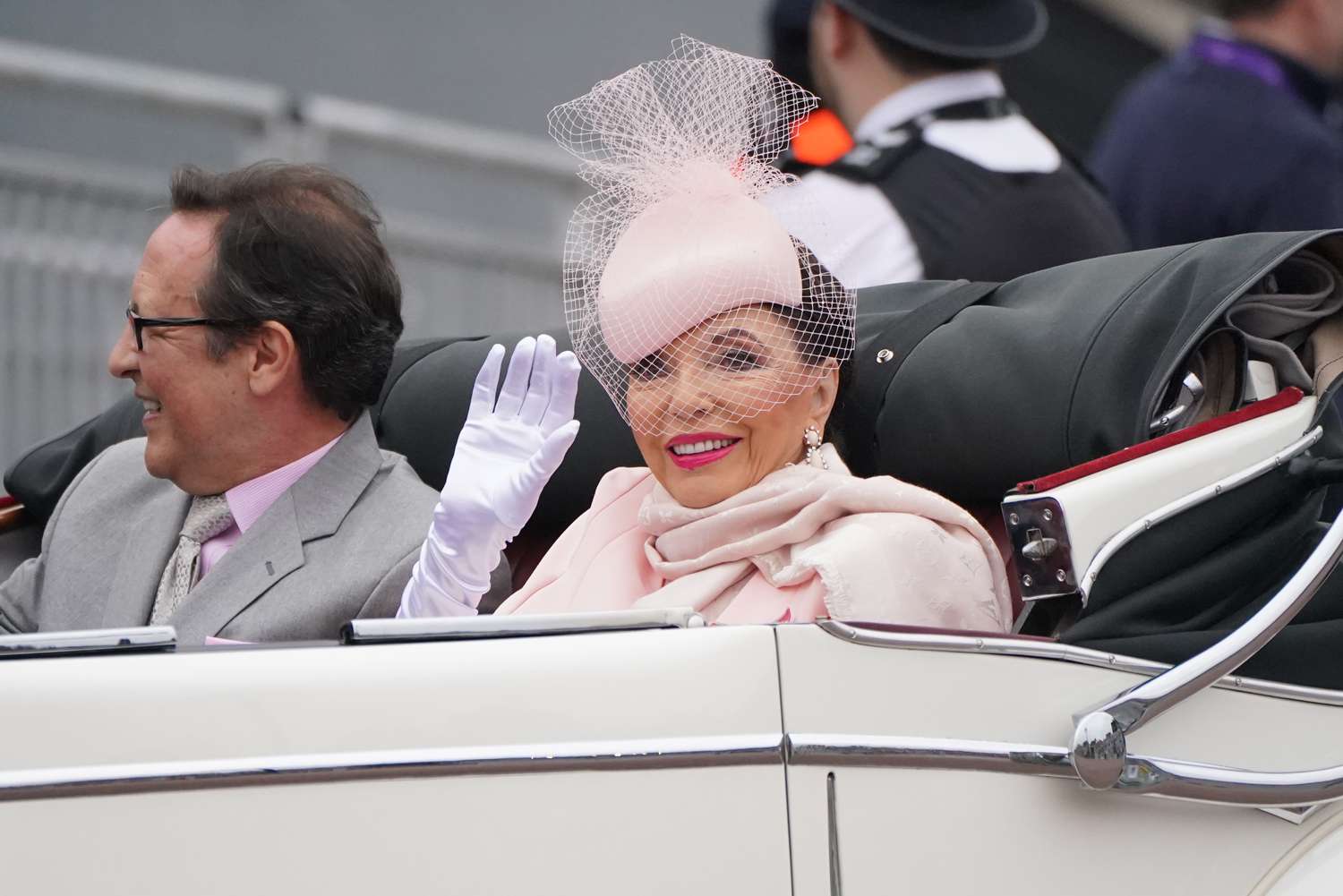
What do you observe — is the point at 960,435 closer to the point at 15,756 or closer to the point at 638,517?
the point at 638,517

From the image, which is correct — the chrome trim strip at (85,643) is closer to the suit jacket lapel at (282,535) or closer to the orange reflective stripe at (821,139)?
the suit jacket lapel at (282,535)

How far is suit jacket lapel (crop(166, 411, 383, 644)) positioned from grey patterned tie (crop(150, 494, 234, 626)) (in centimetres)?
8

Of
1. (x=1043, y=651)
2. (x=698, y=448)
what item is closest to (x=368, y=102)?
(x=698, y=448)

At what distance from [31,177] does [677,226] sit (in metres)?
3.70

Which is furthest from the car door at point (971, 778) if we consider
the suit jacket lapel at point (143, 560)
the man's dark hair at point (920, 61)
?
the man's dark hair at point (920, 61)

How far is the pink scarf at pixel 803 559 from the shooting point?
2369mm

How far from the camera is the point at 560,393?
2.80m

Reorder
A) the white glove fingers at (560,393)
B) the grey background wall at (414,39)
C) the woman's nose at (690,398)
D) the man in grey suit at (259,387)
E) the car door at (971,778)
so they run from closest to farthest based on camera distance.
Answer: the car door at (971,778) → the woman's nose at (690,398) → the white glove fingers at (560,393) → the man in grey suit at (259,387) → the grey background wall at (414,39)

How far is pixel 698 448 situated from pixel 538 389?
0.31 m

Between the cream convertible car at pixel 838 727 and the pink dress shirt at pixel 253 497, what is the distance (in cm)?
97

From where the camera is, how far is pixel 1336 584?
2.35 metres

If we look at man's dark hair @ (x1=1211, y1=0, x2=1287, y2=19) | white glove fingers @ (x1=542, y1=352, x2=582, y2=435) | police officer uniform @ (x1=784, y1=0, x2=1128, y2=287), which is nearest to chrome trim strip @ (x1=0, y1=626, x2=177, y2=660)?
white glove fingers @ (x1=542, y1=352, x2=582, y2=435)

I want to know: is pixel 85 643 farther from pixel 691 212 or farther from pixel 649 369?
pixel 691 212

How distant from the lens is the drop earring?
2.63m
